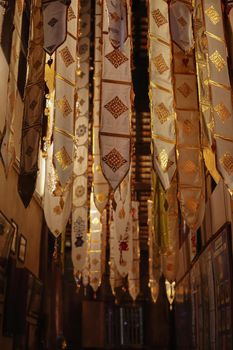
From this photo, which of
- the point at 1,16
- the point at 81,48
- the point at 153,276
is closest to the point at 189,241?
the point at 153,276

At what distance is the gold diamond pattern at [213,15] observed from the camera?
472 cm

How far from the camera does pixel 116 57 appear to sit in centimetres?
454

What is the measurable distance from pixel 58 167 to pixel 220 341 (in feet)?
11.3

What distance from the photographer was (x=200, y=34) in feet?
16.0

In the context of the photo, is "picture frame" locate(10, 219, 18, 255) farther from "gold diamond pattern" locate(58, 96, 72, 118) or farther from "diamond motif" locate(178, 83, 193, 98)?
"diamond motif" locate(178, 83, 193, 98)

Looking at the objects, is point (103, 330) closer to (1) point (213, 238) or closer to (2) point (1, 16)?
(1) point (213, 238)

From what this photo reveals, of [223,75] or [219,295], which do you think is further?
[219,295]

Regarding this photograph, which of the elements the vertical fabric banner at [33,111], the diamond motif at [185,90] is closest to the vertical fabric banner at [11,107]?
the vertical fabric banner at [33,111]

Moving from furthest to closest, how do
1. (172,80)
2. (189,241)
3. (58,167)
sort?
(189,241)
(172,80)
(58,167)

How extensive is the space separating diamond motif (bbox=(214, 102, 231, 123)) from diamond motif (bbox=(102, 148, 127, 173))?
1041mm

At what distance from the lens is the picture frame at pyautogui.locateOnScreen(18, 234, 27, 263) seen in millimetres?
7796

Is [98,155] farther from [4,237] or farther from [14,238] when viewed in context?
[14,238]

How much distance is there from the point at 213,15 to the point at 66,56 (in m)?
1.60

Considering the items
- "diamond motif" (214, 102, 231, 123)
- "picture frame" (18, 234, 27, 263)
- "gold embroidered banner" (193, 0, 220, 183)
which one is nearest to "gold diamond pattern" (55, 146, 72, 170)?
"gold embroidered banner" (193, 0, 220, 183)
